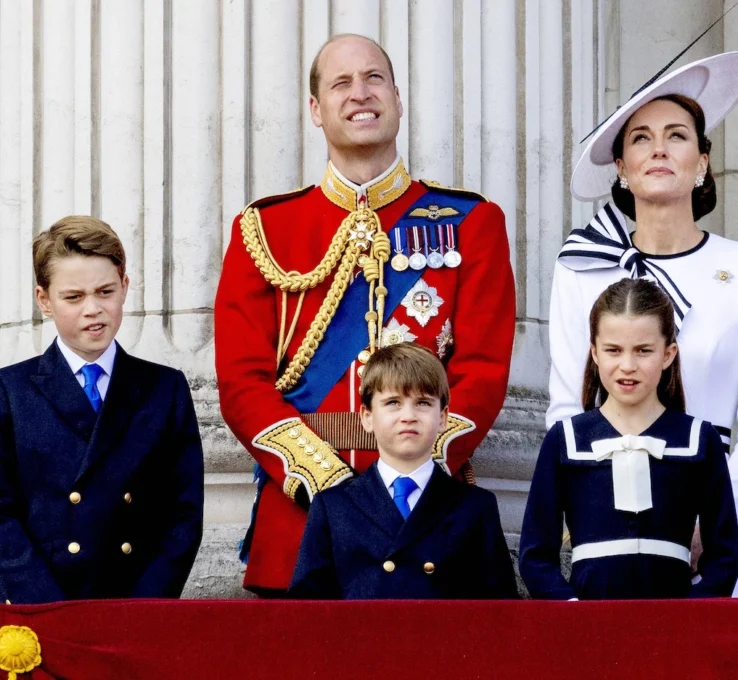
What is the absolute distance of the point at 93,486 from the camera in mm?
4238

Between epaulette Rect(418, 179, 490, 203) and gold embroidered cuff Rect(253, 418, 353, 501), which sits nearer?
gold embroidered cuff Rect(253, 418, 353, 501)

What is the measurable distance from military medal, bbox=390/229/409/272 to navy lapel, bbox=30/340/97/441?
37.3 inches

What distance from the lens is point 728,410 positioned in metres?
4.66

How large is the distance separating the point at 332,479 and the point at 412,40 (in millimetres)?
1912

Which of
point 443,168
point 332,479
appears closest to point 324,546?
point 332,479

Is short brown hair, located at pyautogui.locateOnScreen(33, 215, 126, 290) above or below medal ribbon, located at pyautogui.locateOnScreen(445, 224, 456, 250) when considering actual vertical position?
below

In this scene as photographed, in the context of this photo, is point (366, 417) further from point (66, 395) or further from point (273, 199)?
point (273, 199)

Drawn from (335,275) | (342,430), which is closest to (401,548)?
(342,430)

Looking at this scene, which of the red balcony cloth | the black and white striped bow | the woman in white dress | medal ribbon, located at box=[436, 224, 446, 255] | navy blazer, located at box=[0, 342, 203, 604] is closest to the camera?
the red balcony cloth

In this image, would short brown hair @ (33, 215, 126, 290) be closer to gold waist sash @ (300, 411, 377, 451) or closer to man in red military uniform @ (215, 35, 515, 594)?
man in red military uniform @ (215, 35, 515, 594)

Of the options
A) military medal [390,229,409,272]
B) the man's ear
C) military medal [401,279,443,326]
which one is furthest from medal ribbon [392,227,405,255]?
the man's ear

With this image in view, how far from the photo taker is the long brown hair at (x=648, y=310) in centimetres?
428

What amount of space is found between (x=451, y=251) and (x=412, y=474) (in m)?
0.84

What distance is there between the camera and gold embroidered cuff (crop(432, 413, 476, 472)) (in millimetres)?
4473
